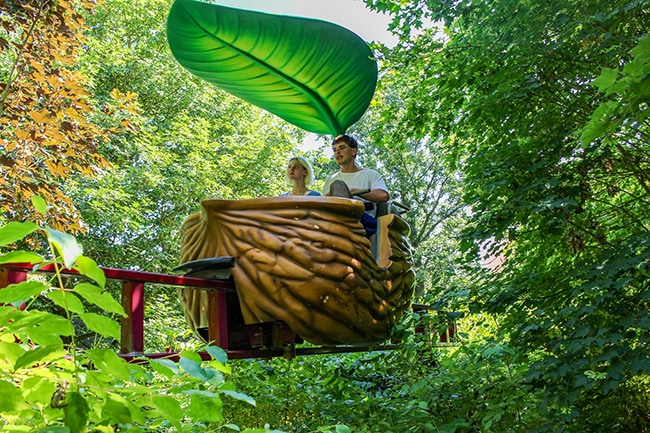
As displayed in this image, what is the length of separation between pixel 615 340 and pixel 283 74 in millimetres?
2341

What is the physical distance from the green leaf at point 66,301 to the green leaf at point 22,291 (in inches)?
0.6

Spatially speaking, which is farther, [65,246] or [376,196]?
[376,196]

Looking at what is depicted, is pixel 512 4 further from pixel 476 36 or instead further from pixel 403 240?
A: pixel 403 240

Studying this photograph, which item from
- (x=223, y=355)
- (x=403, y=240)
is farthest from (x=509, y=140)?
(x=223, y=355)

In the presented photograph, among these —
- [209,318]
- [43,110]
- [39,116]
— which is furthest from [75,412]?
[43,110]

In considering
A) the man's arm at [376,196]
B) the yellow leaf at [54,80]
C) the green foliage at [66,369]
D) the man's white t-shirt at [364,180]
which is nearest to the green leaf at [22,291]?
the green foliage at [66,369]

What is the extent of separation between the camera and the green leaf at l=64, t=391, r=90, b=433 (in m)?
0.55

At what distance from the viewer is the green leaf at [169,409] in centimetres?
65

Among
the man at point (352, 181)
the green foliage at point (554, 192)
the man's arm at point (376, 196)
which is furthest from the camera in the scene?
the man's arm at point (376, 196)

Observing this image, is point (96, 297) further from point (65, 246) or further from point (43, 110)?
point (43, 110)

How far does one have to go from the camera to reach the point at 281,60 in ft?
10.6

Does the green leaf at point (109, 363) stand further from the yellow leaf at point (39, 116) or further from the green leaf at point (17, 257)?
the yellow leaf at point (39, 116)

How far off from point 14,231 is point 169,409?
28cm

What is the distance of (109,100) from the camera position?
9.55m
